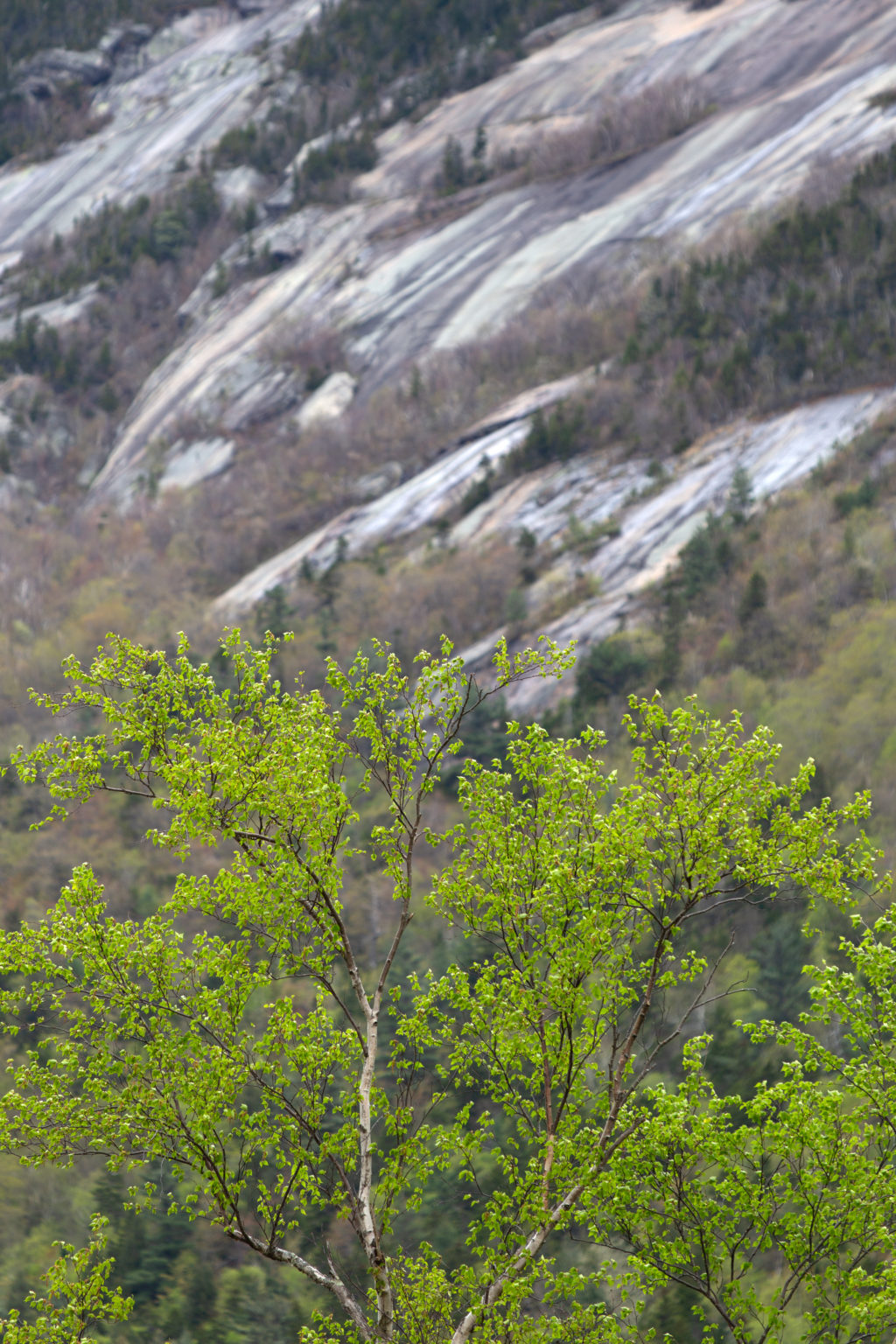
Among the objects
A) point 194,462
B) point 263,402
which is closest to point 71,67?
point 263,402

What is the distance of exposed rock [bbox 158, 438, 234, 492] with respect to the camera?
93.5m

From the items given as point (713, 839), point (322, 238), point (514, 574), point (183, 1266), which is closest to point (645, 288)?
point (514, 574)

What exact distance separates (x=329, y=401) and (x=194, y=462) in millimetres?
11768

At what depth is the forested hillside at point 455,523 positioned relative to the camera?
1048 cm

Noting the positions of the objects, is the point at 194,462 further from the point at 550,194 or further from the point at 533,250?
the point at 550,194

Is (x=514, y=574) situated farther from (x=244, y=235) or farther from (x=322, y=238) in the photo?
(x=244, y=235)

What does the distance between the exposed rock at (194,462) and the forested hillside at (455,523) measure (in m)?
0.48

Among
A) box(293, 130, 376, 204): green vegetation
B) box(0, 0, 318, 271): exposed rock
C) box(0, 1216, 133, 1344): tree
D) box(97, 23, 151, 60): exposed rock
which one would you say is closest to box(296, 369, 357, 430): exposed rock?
box(293, 130, 376, 204): green vegetation

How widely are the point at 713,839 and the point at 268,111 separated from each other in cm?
13945

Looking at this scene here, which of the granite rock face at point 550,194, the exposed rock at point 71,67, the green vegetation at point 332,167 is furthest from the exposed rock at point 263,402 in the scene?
the exposed rock at point 71,67

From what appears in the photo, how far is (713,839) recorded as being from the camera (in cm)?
980

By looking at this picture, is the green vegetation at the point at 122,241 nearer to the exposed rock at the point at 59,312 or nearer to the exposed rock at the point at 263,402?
the exposed rock at the point at 59,312

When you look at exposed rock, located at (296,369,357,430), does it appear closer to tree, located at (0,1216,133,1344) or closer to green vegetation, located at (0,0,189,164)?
green vegetation, located at (0,0,189,164)

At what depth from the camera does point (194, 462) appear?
95125 mm
